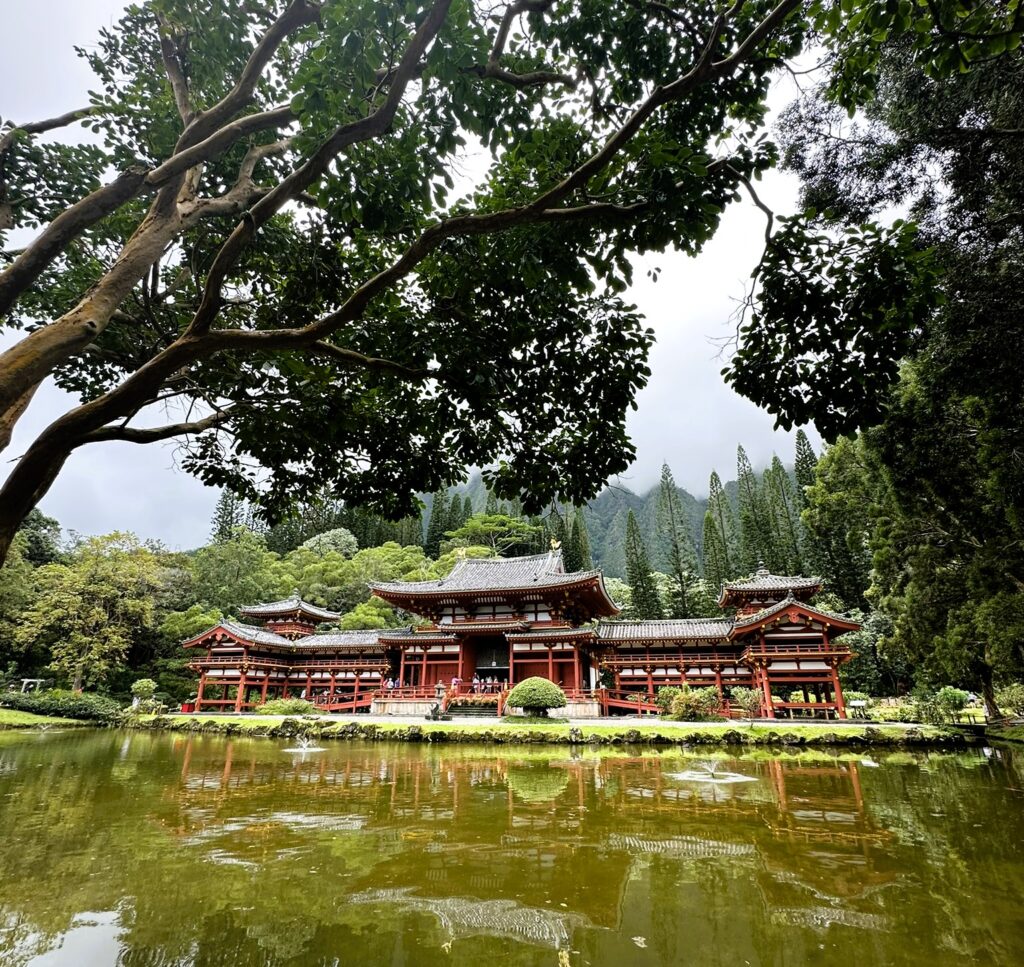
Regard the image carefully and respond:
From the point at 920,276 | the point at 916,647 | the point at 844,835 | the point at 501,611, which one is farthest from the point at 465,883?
the point at 501,611

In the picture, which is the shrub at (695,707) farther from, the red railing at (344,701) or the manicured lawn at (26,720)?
the manicured lawn at (26,720)

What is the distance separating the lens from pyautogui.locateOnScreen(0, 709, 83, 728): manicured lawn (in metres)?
20.2

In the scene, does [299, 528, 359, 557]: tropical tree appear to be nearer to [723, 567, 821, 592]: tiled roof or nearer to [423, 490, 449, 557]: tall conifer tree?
[423, 490, 449, 557]: tall conifer tree

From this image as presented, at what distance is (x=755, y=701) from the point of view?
1905 centimetres

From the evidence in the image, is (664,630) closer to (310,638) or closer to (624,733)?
(624,733)

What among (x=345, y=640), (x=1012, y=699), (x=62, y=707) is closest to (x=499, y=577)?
(x=345, y=640)

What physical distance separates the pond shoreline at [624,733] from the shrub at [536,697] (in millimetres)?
827

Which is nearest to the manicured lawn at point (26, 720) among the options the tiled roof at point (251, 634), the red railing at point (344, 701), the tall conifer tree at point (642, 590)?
the tiled roof at point (251, 634)

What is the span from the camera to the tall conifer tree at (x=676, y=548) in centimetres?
4559

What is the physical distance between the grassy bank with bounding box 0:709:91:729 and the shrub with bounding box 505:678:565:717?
57.3ft

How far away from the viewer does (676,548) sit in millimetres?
46281

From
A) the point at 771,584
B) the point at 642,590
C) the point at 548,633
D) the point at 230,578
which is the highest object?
the point at 642,590

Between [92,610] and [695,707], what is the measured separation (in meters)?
27.1

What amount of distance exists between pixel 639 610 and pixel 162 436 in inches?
1604
